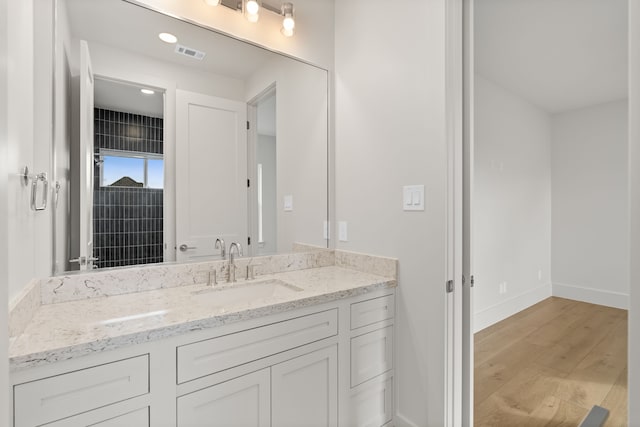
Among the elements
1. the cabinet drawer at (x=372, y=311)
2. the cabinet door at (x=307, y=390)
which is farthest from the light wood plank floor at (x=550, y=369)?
the cabinet door at (x=307, y=390)

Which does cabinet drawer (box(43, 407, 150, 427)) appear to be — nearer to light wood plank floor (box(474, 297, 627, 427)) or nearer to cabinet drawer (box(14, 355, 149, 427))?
cabinet drawer (box(14, 355, 149, 427))

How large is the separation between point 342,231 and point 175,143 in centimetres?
111

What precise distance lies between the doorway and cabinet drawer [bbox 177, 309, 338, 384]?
5.16 feet

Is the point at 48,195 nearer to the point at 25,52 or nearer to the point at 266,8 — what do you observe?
the point at 25,52

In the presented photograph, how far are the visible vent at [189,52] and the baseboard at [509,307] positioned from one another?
3197 mm

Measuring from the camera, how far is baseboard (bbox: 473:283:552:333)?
326 centimetres

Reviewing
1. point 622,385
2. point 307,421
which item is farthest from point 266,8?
point 622,385

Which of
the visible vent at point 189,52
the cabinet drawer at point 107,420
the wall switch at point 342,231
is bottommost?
the cabinet drawer at point 107,420

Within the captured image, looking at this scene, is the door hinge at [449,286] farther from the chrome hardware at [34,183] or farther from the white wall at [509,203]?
the white wall at [509,203]

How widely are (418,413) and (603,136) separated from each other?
456 centimetres

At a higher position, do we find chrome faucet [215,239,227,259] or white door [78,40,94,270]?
white door [78,40,94,270]

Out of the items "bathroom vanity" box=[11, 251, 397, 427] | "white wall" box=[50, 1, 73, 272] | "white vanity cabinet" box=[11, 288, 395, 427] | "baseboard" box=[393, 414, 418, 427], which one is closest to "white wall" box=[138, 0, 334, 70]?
"white wall" box=[50, 1, 73, 272]

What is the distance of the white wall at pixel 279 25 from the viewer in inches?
64.9

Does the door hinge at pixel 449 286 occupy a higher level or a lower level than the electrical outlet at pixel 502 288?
higher
